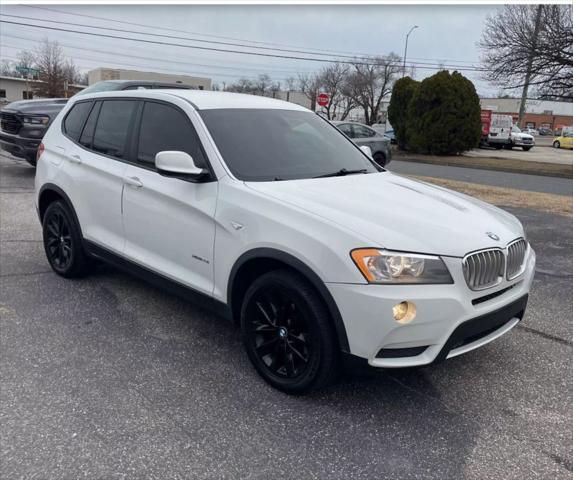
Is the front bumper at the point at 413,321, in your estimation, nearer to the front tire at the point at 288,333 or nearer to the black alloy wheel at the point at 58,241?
the front tire at the point at 288,333

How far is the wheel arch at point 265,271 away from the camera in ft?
9.31

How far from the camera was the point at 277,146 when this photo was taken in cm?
394

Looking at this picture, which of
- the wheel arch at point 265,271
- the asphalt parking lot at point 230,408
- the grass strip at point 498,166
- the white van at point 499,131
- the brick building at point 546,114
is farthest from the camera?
the brick building at point 546,114

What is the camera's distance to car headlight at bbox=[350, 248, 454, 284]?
2.73 metres

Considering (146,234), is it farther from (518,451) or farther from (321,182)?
(518,451)

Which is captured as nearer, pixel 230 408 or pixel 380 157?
pixel 230 408

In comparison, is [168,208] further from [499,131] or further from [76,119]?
[499,131]

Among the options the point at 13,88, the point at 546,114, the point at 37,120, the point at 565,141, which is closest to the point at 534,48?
the point at 37,120

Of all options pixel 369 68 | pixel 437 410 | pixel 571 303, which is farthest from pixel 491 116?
pixel 437 410

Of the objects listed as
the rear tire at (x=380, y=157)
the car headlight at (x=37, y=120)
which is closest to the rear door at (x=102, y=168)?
the car headlight at (x=37, y=120)

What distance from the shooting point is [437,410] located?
3.13 meters

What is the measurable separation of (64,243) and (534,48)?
22.7m

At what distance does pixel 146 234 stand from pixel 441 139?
24141 millimetres

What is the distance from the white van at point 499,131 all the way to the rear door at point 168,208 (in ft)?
121
